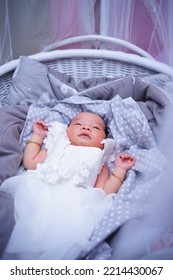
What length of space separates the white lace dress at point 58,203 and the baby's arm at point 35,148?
0.04m

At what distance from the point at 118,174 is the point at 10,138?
40cm

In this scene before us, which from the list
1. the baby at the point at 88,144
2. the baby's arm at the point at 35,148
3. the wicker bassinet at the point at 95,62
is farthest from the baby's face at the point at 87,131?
the wicker bassinet at the point at 95,62

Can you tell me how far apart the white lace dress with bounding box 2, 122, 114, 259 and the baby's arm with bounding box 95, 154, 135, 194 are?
0.04m

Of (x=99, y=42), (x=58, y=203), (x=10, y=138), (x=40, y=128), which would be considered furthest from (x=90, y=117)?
(x=99, y=42)

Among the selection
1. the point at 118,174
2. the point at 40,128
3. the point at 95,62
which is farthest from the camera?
the point at 95,62

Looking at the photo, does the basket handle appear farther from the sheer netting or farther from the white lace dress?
the white lace dress

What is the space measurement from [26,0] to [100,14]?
1.28 ft

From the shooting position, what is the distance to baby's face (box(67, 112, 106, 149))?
3.44ft

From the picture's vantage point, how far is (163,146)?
0.98 meters

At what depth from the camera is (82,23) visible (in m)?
1.47

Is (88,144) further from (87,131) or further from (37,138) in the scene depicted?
(37,138)

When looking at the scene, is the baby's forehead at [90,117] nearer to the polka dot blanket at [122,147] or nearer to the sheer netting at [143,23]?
the polka dot blanket at [122,147]
